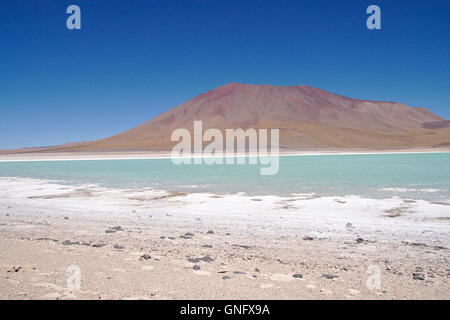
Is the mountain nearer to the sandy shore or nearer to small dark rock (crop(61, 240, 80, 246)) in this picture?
the sandy shore

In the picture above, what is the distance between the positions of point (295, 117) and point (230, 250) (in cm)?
12837

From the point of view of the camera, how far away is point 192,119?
141 meters

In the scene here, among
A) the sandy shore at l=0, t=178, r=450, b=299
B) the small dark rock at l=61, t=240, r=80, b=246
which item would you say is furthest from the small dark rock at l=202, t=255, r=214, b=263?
the small dark rock at l=61, t=240, r=80, b=246

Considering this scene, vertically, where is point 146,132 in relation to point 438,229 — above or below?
above

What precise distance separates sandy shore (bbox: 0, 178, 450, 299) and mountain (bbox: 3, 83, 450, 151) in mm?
83041

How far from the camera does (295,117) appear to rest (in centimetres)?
12988

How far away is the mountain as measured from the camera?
10244 cm

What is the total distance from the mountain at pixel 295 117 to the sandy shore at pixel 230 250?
83.0 metres

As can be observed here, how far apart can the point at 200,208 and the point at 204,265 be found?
4.40m

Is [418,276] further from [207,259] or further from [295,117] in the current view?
[295,117]

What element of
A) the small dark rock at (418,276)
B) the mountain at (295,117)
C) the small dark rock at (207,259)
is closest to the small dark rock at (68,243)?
the small dark rock at (207,259)

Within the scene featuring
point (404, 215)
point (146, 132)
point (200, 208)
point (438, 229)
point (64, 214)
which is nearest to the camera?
point (438, 229)

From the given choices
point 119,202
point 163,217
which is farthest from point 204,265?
point 119,202
